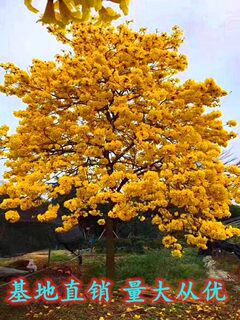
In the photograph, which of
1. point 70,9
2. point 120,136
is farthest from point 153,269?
point 70,9

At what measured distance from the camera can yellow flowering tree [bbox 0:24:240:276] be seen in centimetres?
921

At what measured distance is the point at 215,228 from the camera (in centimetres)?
899

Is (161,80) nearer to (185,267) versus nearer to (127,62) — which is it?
(127,62)

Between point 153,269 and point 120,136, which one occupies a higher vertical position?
point 120,136

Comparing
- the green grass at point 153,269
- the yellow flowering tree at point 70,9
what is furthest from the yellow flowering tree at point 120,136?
the yellow flowering tree at point 70,9

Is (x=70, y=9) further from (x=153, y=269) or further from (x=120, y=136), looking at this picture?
(x=153, y=269)

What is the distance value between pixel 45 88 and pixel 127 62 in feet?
7.34

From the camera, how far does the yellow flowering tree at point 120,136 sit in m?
9.21

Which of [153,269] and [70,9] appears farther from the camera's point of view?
[153,269]

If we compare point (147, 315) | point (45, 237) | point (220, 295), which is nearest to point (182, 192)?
point (147, 315)

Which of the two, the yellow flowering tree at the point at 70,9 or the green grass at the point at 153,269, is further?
the green grass at the point at 153,269

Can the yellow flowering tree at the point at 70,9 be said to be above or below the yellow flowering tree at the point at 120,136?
below

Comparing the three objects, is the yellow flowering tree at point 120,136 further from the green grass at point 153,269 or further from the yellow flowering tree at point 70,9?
the yellow flowering tree at point 70,9

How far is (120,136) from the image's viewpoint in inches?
437
